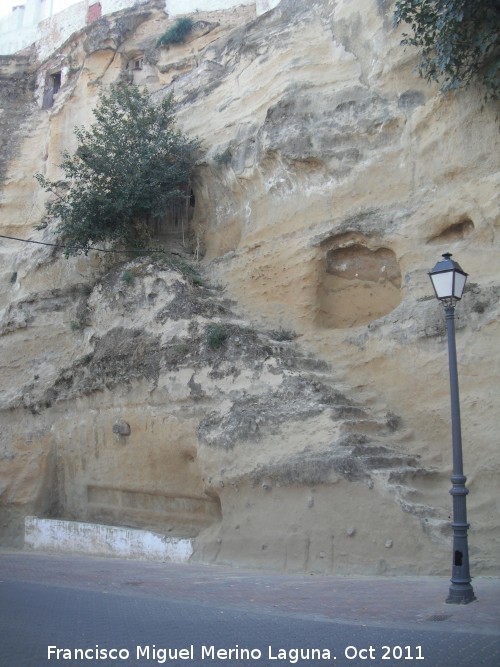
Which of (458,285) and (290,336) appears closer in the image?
(458,285)

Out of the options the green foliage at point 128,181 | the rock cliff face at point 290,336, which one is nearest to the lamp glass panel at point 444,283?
the rock cliff face at point 290,336

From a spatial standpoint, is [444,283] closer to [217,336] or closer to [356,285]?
[217,336]

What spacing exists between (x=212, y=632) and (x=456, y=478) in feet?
9.92

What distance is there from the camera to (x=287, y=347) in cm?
1359

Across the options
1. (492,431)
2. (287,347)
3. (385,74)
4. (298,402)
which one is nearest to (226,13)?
(385,74)

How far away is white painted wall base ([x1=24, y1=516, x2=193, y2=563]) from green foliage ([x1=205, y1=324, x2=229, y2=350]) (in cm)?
358

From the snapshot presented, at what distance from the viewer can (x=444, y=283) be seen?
8.24 m

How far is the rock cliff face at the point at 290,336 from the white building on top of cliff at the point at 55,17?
25.8ft

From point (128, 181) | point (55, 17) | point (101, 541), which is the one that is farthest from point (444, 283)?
point (55, 17)

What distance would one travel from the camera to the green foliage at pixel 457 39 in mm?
11688

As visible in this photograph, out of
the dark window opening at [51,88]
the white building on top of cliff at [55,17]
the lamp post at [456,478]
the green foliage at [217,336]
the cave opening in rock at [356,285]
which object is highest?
the white building on top of cliff at [55,17]

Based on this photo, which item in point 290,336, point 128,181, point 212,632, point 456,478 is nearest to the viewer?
point 212,632

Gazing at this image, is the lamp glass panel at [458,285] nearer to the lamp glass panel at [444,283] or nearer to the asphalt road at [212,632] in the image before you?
the lamp glass panel at [444,283]

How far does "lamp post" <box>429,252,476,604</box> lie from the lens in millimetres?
7488
